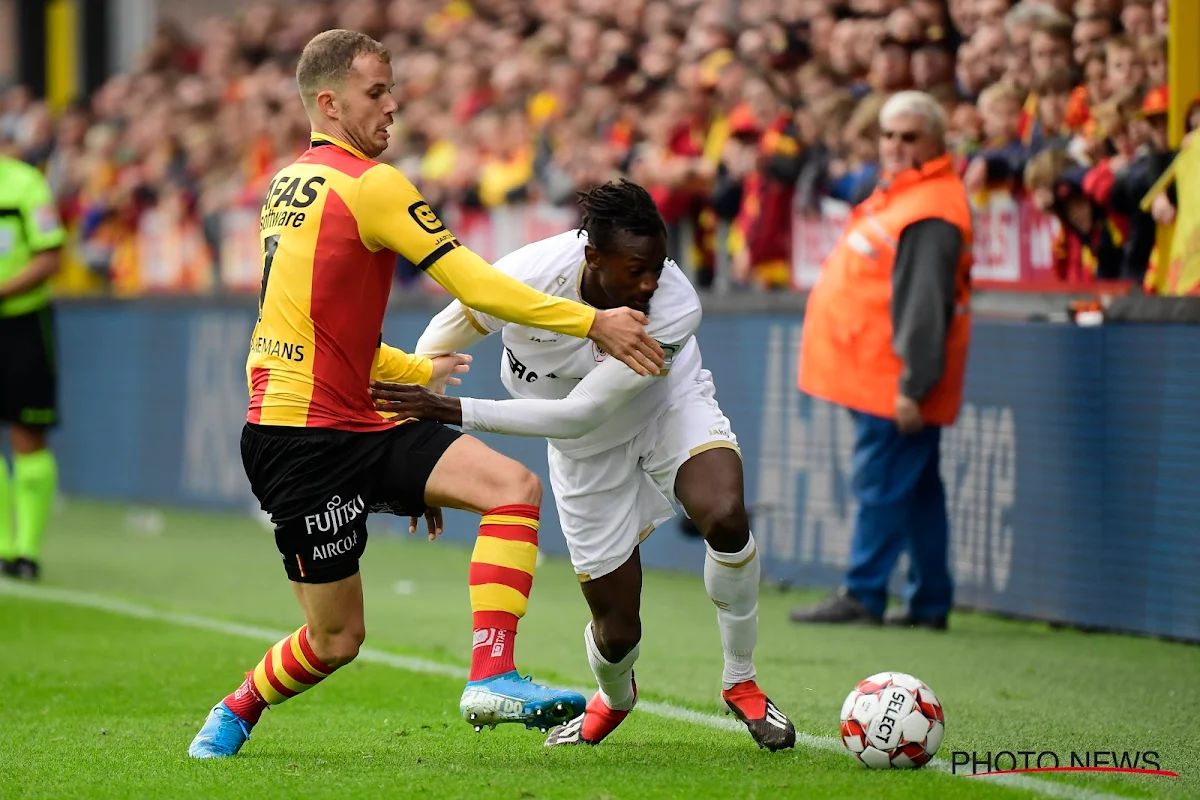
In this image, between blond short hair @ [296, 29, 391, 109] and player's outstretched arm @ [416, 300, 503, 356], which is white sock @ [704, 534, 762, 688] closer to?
player's outstretched arm @ [416, 300, 503, 356]

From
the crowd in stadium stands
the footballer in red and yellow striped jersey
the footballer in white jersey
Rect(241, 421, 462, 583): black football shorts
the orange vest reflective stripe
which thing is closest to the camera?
the footballer in red and yellow striped jersey

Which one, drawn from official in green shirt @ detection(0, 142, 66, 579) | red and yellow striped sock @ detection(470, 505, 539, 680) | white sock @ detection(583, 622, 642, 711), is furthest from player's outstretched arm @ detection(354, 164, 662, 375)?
official in green shirt @ detection(0, 142, 66, 579)

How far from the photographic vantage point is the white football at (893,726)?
5328 millimetres

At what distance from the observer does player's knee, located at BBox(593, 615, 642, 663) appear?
5.79 meters

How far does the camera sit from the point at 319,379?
5336mm

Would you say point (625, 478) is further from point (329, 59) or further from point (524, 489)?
point (329, 59)

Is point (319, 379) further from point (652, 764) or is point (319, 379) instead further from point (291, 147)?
point (291, 147)

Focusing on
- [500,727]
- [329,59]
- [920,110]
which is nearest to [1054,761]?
[500,727]

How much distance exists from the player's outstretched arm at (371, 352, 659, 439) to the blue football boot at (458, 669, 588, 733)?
800 millimetres

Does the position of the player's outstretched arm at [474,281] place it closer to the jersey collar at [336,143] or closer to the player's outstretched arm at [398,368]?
the jersey collar at [336,143]

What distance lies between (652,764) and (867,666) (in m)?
2.40

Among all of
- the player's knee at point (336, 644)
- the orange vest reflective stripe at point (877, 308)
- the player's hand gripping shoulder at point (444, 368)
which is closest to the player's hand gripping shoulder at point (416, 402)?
the player's hand gripping shoulder at point (444, 368)

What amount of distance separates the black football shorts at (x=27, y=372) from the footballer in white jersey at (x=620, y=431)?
5.72 m

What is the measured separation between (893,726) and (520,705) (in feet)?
3.63
